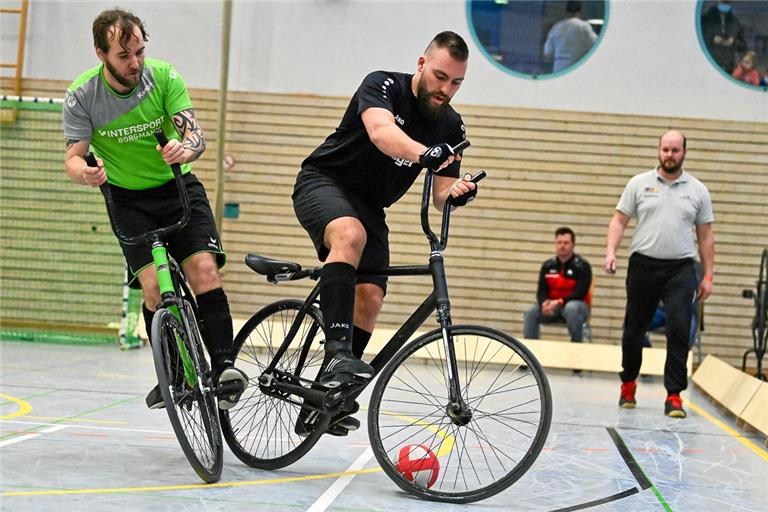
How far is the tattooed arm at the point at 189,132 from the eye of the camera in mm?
3797

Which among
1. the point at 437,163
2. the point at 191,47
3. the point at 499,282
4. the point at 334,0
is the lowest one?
the point at 499,282

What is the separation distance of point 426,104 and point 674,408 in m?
3.80

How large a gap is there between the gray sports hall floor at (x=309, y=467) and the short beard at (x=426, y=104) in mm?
1459

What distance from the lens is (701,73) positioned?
1077cm

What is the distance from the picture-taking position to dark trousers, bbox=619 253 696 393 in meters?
6.53

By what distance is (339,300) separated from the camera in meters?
3.47

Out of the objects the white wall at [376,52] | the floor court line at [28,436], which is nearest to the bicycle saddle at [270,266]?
the floor court line at [28,436]

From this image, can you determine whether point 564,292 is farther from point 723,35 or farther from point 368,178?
point 368,178

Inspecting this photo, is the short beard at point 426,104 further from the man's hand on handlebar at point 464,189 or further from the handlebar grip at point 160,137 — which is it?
the handlebar grip at point 160,137

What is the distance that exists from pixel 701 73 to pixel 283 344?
8.35 metres

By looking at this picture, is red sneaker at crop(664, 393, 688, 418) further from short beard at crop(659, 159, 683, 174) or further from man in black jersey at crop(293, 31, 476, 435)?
man in black jersey at crop(293, 31, 476, 435)

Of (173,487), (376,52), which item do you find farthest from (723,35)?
(173,487)

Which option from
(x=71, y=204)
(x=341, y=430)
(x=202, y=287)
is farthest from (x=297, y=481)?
(x=71, y=204)

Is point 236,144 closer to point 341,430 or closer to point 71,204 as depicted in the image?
point 71,204
